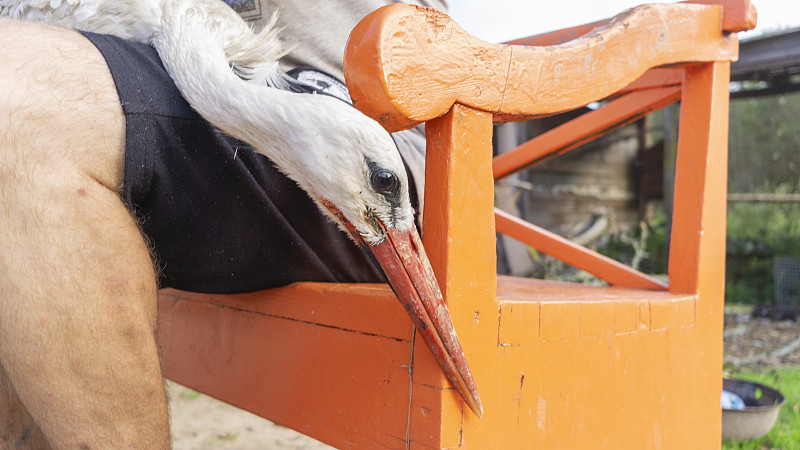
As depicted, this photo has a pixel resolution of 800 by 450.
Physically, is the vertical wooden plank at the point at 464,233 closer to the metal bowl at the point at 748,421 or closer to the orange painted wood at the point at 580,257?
the orange painted wood at the point at 580,257

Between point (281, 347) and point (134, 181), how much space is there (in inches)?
15.7

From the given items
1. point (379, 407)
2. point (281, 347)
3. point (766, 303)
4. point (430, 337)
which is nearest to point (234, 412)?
point (281, 347)

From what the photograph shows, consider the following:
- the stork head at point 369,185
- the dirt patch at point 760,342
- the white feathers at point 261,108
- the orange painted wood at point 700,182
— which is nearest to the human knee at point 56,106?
the white feathers at point 261,108

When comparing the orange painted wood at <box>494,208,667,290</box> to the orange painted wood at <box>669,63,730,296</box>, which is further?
the orange painted wood at <box>494,208,667,290</box>

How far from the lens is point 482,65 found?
0.83 meters

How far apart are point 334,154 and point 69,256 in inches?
14.9

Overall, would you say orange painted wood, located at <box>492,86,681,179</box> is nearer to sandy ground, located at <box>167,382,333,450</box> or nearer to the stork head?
the stork head

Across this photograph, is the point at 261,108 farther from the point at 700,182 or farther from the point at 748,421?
the point at 748,421

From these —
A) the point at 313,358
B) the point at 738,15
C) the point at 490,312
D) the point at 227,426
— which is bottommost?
the point at 227,426

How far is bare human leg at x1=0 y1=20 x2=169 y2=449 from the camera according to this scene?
805 mm

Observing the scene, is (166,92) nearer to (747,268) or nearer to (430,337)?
(430,337)

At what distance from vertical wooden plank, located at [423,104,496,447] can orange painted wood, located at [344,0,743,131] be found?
0.04 metres

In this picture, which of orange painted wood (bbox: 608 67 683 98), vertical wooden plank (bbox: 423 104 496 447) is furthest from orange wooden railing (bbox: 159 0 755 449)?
orange painted wood (bbox: 608 67 683 98)

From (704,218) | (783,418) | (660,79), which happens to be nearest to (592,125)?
(660,79)
